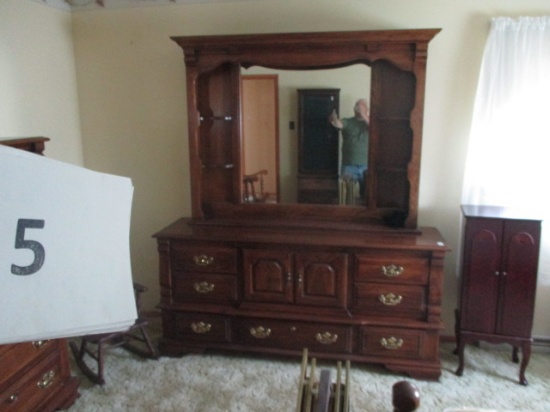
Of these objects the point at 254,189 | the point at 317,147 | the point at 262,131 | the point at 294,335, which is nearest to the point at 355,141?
the point at 317,147

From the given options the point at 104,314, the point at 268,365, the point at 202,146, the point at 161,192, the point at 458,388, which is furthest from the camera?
the point at 161,192

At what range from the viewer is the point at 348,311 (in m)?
2.44

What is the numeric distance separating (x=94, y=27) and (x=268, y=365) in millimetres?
2345

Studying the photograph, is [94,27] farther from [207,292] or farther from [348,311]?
[348,311]

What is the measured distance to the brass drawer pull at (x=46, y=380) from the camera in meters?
2.07

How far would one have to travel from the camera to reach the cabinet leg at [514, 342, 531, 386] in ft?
7.63

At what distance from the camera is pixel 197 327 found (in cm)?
262

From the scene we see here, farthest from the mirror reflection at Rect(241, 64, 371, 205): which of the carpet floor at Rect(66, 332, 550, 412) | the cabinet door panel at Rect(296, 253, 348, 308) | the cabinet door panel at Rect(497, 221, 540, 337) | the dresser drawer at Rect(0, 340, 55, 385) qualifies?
the dresser drawer at Rect(0, 340, 55, 385)

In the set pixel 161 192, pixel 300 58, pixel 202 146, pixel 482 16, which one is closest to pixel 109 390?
pixel 161 192

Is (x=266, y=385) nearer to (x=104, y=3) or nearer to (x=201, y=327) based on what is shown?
(x=201, y=327)

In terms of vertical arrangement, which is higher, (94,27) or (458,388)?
(94,27)

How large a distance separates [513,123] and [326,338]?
156cm

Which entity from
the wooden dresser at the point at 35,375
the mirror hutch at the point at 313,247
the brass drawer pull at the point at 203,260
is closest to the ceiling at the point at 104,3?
the mirror hutch at the point at 313,247

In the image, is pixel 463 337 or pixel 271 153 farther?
pixel 271 153
